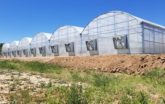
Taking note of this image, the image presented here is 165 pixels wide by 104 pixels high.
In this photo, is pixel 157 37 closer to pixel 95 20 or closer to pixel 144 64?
pixel 95 20

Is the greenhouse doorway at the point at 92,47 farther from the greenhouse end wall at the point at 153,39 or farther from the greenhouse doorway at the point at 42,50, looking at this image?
the greenhouse doorway at the point at 42,50

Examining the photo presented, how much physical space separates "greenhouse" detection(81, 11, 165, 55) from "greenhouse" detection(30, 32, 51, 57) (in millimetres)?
13719

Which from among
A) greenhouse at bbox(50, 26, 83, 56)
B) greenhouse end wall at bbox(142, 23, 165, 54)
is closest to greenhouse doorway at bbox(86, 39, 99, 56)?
greenhouse at bbox(50, 26, 83, 56)

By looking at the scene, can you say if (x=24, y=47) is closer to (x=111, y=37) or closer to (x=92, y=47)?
(x=92, y=47)

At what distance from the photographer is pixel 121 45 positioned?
116ft

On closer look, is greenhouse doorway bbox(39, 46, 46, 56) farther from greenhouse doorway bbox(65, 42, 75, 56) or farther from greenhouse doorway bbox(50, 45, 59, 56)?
greenhouse doorway bbox(65, 42, 75, 56)

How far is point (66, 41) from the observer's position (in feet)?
155

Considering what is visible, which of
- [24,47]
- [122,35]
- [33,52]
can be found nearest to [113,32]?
[122,35]

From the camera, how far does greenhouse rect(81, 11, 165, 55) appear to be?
3316 centimetres

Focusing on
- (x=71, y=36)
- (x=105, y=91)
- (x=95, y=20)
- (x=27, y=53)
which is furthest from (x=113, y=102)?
(x=27, y=53)

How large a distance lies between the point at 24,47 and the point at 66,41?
19.5 m

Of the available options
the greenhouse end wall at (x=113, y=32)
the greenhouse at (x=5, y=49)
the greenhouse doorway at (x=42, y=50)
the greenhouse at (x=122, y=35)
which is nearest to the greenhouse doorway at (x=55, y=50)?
the greenhouse doorway at (x=42, y=50)

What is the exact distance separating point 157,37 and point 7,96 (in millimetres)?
29671

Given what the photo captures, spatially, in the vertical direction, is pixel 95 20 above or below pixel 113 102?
above
